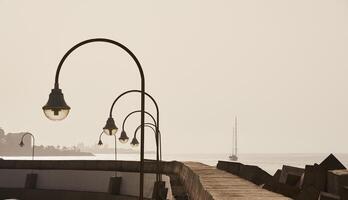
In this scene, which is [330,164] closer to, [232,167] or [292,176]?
[292,176]

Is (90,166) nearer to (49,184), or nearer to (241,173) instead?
(49,184)

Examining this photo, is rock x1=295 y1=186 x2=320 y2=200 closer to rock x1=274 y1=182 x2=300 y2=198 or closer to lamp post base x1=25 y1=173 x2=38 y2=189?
rock x1=274 y1=182 x2=300 y2=198

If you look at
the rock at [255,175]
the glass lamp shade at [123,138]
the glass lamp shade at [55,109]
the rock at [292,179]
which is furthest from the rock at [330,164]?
the glass lamp shade at [123,138]

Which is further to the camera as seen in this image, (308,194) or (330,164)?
(330,164)

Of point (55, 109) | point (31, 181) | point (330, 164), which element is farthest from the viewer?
point (31, 181)

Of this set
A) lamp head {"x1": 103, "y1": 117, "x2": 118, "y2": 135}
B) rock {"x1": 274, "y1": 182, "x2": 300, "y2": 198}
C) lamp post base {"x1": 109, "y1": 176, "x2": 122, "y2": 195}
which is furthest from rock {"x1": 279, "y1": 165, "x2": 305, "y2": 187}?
lamp post base {"x1": 109, "y1": 176, "x2": 122, "y2": 195}

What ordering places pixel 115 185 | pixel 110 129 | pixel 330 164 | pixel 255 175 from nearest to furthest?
pixel 330 164 < pixel 110 129 < pixel 255 175 < pixel 115 185

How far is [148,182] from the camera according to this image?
99.0ft

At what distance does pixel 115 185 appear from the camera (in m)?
31.3

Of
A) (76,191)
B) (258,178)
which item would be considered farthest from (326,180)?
(76,191)

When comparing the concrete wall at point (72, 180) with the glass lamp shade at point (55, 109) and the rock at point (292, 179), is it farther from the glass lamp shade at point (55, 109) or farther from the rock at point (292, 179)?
the glass lamp shade at point (55, 109)

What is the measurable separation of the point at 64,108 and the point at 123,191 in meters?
21.5

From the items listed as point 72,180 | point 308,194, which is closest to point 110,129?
point 308,194

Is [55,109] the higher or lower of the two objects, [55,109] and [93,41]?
the lower
